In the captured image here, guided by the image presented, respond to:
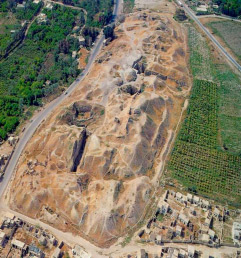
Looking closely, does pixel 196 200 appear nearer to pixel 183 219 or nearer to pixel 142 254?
pixel 183 219

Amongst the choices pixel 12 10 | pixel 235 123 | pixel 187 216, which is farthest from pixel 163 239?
Answer: pixel 12 10

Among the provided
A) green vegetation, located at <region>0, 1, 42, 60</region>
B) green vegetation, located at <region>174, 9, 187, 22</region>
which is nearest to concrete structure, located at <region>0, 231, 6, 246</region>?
green vegetation, located at <region>0, 1, 42, 60</region>

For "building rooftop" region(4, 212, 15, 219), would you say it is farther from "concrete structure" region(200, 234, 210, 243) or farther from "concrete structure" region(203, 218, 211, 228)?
"concrete structure" region(203, 218, 211, 228)

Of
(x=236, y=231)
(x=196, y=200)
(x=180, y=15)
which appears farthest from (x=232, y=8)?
(x=236, y=231)

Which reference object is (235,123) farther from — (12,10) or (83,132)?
(12,10)

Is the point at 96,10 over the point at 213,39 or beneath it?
over

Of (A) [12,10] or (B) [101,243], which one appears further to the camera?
(A) [12,10]
